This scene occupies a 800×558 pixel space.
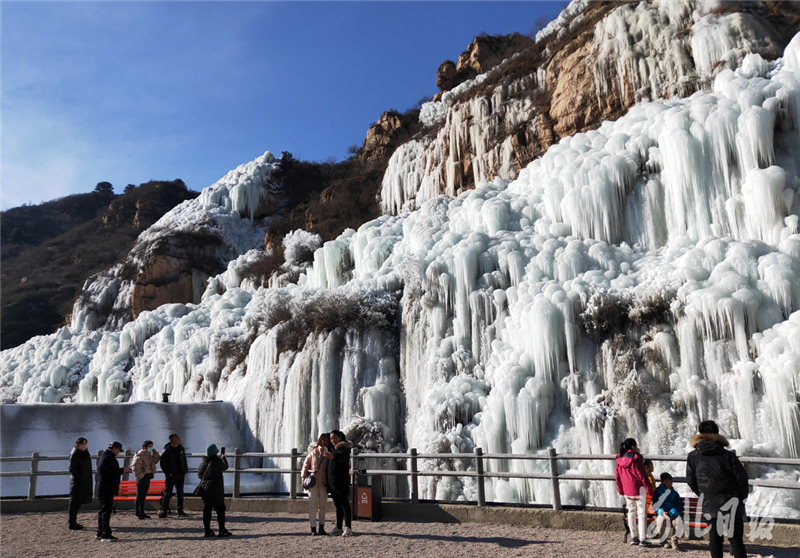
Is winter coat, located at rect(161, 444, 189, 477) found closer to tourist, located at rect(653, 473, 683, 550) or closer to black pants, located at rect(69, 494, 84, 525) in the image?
black pants, located at rect(69, 494, 84, 525)

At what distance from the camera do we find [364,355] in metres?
17.7

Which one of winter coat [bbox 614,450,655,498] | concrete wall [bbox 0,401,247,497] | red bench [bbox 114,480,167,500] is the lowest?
red bench [bbox 114,480,167,500]

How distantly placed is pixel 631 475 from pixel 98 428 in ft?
48.5

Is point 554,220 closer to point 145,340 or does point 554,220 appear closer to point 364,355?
point 364,355

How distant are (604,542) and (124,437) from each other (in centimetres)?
1396

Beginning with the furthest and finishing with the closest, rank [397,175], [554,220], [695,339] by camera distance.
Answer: [397,175] → [554,220] → [695,339]

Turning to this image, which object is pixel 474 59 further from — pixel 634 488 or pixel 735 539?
pixel 735 539

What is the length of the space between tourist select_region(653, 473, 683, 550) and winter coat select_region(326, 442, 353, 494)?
11.9 ft

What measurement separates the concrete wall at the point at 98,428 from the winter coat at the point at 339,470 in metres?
9.58

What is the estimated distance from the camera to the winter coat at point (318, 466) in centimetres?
811

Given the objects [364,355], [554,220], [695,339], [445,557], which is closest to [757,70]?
[554,220]

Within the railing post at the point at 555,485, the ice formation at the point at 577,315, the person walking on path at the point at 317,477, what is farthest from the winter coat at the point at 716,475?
the ice formation at the point at 577,315

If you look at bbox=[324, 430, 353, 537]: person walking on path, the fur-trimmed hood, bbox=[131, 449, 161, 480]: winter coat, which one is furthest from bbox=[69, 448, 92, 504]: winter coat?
the fur-trimmed hood

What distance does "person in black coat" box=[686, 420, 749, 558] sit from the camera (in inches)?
204
